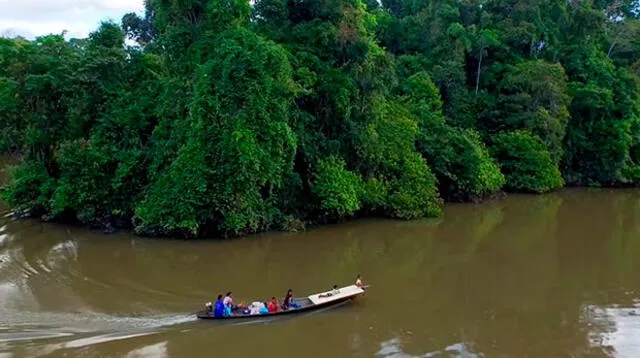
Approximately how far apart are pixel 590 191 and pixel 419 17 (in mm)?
13291

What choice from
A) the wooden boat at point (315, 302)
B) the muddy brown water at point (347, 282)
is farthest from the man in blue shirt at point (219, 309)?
the muddy brown water at point (347, 282)

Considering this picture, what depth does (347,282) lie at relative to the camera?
15.9 meters

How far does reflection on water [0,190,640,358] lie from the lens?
39.1 feet

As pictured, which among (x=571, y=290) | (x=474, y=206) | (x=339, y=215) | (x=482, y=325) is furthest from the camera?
(x=474, y=206)

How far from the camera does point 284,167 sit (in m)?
20.3

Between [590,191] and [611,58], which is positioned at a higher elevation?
[611,58]

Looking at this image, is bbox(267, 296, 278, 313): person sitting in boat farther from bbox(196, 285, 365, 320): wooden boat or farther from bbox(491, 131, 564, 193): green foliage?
bbox(491, 131, 564, 193): green foliage

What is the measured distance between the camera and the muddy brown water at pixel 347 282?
11906 millimetres

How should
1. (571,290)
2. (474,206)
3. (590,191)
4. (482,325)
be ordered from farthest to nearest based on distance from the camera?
1. (590,191)
2. (474,206)
3. (571,290)
4. (482,325)

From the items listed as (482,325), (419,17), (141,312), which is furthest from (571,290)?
(419,17)

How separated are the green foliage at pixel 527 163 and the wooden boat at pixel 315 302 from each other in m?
18.0

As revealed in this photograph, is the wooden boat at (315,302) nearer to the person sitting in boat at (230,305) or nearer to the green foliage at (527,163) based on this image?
the person sitting in boat at (230,305)

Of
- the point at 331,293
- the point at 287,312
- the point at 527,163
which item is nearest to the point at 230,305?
the point at 287,312

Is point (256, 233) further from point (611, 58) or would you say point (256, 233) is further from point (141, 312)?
point (611, 58)
